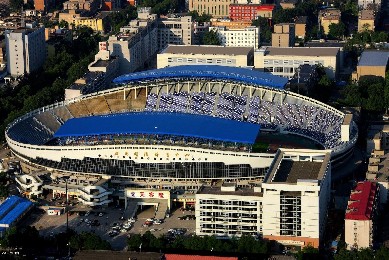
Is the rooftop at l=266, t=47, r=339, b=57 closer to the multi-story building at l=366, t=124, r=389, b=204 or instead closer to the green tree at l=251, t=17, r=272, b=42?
the green tree at l=251, t=17, r=272, b=42

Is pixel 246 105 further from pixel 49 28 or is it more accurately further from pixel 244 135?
pixel 49 28

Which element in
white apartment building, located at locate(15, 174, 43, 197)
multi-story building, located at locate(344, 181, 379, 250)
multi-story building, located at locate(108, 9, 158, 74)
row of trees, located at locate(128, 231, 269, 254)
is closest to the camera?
row of trees, located at locate(128, 231, 269, 254)

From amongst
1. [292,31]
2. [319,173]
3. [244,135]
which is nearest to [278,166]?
[319,173]

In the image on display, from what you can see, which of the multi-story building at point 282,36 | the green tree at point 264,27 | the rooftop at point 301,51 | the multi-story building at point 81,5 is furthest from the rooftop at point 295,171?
the multi-story building at point 81,5

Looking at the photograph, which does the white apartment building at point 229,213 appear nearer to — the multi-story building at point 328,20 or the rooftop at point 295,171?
the rooftop at point 295,171

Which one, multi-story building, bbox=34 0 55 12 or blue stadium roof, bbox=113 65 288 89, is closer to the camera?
blue stadium roof, bbox=113 65 288 89

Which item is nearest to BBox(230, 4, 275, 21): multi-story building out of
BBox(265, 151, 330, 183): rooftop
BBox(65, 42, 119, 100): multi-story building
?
BBox(65, 42, 119, 100): multi-story building
